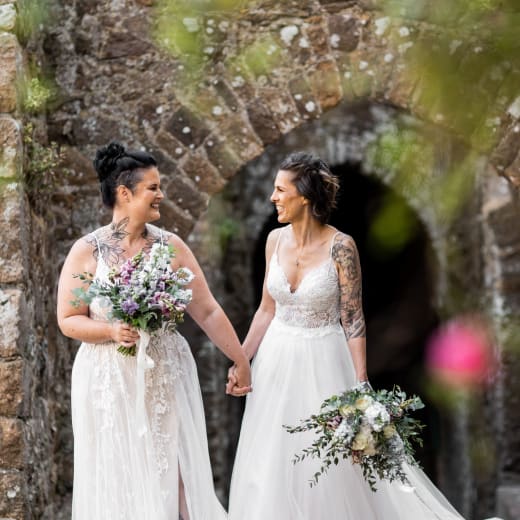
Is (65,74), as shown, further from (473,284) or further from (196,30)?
(473,284)

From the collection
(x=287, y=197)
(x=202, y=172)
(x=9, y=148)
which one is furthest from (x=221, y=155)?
(x=9, y=148)

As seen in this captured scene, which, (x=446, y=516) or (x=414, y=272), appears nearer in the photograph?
(x=446, y=516)

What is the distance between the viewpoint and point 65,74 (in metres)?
5.93

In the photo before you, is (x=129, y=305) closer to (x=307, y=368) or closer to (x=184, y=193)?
(x=307, y=368)

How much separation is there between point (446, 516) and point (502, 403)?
360cm

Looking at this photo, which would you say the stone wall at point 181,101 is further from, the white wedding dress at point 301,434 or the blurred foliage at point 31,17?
the white wedding dress at point 301,434

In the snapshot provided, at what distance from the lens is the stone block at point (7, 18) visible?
17.0 feet

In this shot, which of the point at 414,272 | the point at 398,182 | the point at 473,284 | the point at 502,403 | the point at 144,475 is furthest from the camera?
the point at 414,272

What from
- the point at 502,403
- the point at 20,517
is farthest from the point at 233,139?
the point at 502,403

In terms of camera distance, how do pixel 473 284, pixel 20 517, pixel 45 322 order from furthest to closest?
pixel 473 284
pixel 45 322
pixel 20 517

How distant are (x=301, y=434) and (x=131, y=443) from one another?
2.81 feet

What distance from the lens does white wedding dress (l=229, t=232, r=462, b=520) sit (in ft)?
14.8

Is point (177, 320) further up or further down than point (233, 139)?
further down

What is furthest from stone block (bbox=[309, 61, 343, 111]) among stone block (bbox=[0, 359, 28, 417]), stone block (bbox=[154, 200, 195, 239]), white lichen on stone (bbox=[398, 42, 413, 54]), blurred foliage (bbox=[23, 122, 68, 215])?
stone block (bbox=[0, 359, 28, 417])
